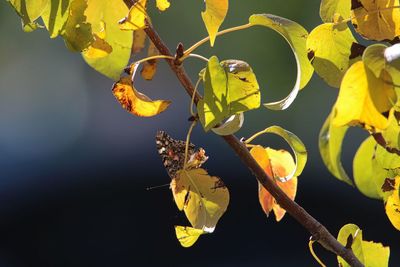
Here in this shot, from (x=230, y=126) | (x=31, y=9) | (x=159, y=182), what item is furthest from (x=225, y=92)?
(x=159, y=182)

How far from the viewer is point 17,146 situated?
2.91 m

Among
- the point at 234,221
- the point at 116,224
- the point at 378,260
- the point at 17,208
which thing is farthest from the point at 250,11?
the point at 378,260

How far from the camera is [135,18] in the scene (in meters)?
0.43

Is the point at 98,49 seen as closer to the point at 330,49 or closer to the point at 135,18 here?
the point at 135,18

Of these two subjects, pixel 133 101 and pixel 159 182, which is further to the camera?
pixel 159 182

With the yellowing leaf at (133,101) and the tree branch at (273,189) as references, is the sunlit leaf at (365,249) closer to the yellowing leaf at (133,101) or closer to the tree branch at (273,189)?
the tree branch at (273,189)

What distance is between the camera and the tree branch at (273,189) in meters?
0.45

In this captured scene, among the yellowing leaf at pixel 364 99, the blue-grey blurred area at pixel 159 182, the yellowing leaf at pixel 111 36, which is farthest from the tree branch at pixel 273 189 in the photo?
the blue-grey blurred area at pixel 159 182

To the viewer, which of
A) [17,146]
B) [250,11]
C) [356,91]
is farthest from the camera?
[17,146]

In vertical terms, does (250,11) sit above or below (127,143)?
above

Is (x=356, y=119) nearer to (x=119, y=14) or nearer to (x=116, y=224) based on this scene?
(x=119, y=14)

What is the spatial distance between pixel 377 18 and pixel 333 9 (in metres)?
0.03

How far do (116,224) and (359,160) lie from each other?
2154mm

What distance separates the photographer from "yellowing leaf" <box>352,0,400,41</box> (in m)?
0.41
